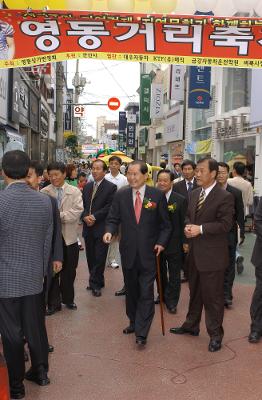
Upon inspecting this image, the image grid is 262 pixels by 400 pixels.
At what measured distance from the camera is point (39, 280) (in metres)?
3.63

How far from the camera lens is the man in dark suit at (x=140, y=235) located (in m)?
4.91

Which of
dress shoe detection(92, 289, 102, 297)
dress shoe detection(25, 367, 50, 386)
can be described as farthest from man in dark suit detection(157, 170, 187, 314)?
dress shoe detection(25, 367, 50, 386)

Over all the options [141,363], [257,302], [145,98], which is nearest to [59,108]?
[257,302]

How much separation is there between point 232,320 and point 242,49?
3.49 metres

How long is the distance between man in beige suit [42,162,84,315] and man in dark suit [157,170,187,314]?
1.14 metres

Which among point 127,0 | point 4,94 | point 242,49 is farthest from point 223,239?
point 4,94

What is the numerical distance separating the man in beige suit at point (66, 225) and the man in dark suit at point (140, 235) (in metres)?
0.90

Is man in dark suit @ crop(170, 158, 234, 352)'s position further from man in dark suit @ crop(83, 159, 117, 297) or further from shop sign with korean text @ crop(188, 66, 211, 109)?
shop sign with korean text @ crop(188, 66, 211, 109)

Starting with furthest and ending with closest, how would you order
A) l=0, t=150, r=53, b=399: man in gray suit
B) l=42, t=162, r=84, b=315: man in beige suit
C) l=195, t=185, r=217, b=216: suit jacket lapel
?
l=42, t=162, r=84, b=315: man in beige suit < l=195, t=185, r=217, b=216: suit jacket lapel < l=0, t=150, r=53, b=399: man in gray suit

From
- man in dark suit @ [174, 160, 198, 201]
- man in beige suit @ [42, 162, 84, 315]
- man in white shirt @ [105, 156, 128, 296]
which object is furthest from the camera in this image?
man in white shirt @ [105, 156, 128, 296]

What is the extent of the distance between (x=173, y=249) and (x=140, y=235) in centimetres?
132

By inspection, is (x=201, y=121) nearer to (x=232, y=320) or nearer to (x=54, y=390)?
(x=232, y=320)

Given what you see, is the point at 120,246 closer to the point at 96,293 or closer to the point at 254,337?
the point at 254,337

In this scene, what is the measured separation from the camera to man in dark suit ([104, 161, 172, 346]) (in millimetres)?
4914
